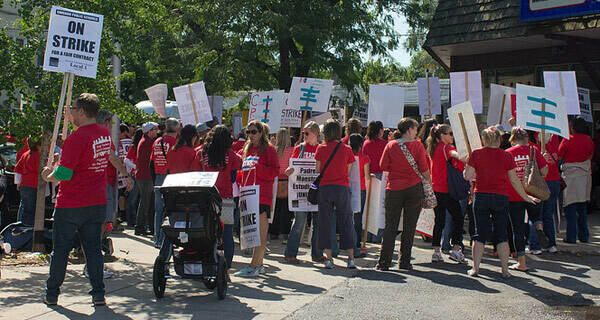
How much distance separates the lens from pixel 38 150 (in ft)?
30.9

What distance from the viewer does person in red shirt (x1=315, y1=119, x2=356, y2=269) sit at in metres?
8.61

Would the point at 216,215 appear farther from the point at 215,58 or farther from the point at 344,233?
the point at 215,58

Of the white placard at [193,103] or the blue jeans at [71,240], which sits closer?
the blue jeans at [71,240]

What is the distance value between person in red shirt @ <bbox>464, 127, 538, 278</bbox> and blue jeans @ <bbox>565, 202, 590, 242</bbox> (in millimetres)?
3353

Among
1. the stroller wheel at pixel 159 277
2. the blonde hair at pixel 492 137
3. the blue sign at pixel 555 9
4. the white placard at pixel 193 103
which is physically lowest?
the stroller wheel at pixel 159 277

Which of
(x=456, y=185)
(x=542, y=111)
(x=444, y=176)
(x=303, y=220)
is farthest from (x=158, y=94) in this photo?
(x=542, y=111)

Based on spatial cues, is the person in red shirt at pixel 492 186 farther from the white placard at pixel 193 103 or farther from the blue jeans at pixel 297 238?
the white placard at pixel 193 103

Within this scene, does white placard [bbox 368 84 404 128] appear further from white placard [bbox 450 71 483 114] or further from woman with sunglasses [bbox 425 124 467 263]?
woman with sunglasses [bbox 425 124 467 263]

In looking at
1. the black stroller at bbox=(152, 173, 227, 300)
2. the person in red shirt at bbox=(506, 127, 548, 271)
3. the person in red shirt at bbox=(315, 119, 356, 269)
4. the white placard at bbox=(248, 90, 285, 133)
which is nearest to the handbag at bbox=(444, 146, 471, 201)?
the person in red shirt at bbox=(506, 127, 548, 271)

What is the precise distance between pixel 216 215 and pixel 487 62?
1230 cm

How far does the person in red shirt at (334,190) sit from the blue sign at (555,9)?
Answer: 7.46m

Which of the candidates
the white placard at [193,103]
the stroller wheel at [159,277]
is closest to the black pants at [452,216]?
the stroller wheel at [159,277]

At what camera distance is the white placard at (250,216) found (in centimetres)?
808

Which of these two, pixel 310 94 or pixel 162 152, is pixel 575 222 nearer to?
pixel 310 94
